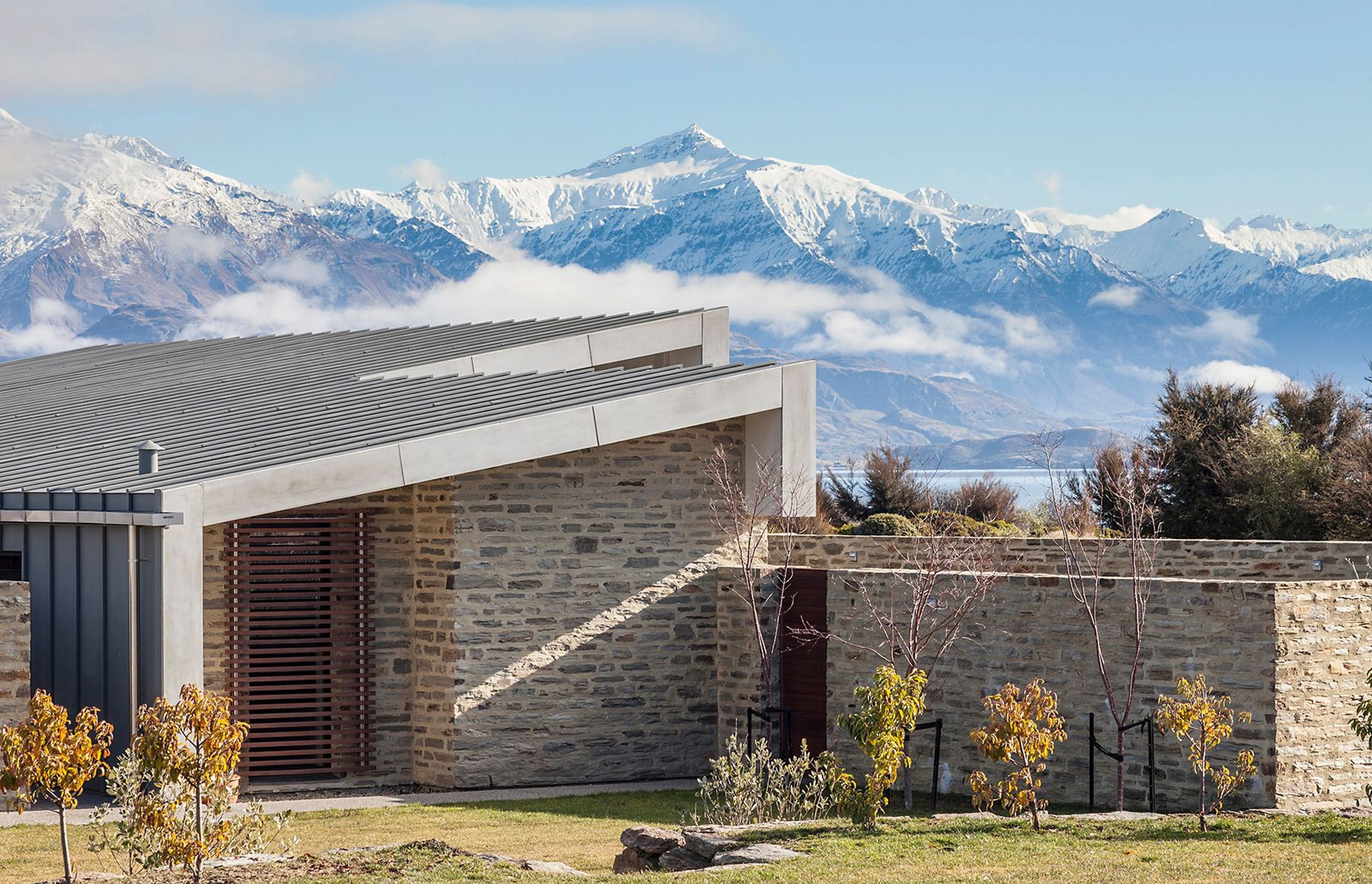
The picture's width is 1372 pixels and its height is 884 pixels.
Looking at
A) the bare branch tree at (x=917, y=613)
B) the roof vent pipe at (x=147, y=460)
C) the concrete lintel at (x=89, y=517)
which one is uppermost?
the roof vent pipe at (x=147, y=460)

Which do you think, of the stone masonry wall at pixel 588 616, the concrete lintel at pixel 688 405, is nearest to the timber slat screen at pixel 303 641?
the stone masonry wall at pixel 588 616

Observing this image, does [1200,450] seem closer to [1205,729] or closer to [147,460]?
[1205,729]

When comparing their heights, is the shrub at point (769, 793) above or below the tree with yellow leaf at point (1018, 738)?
below

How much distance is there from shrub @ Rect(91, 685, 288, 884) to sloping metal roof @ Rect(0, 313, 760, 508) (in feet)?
14.7

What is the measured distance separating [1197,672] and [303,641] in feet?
30.4

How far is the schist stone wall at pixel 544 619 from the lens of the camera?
1781cm

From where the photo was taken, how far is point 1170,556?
827 inches

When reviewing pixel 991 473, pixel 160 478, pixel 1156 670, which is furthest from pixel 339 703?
pixel 991 473

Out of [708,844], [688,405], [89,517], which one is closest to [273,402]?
[89,517]

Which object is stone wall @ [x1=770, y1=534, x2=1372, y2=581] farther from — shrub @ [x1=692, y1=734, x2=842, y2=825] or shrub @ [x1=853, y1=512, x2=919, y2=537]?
shrub @ [x1=853, y1=512, x2=919, y2=537]

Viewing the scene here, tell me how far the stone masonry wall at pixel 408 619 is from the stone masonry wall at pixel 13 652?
325 centimetres

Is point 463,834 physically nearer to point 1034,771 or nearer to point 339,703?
point 339,703

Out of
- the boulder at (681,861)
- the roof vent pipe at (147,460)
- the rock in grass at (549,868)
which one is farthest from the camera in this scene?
the roof vent pipe at (147,460)

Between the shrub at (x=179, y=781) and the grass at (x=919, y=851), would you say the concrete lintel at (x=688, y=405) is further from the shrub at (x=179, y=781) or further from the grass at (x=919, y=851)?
the shrub at (x=179, y=781)
